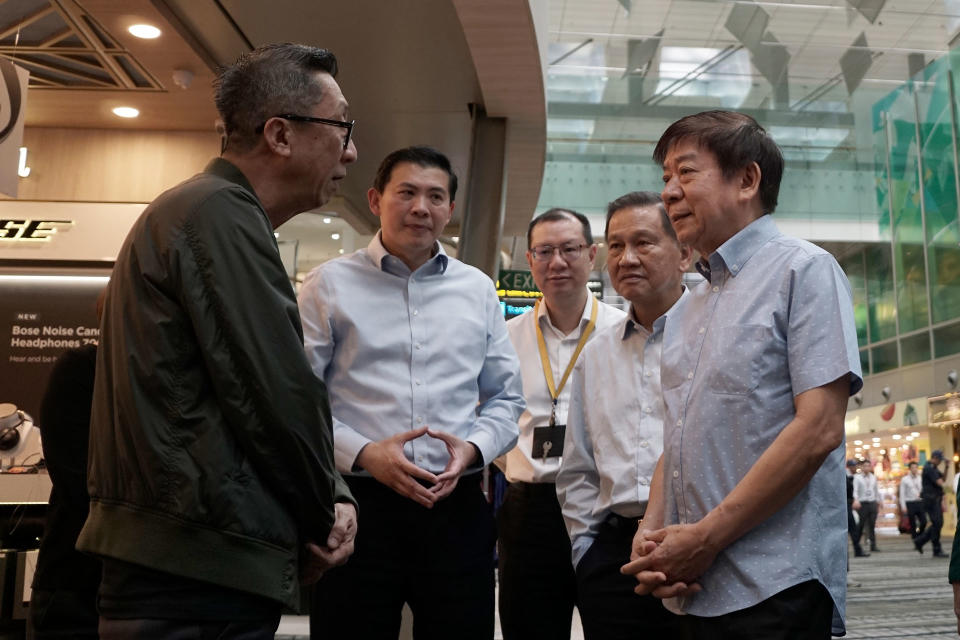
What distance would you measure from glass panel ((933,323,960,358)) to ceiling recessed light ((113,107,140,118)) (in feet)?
57.6

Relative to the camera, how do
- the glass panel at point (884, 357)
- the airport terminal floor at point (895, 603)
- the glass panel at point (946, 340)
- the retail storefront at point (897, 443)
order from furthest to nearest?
the glass panel at point (884, 357), the retail storefront at point (897, 443), the glass panel at point (946, 340), the airport terminal floor at point (895, 603)

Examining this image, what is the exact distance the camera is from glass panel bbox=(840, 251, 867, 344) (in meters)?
20.6

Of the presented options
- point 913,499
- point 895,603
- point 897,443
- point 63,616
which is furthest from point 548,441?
point 897,443

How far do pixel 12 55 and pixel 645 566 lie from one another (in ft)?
22.8

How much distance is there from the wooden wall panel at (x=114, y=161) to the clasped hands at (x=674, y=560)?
7648mm

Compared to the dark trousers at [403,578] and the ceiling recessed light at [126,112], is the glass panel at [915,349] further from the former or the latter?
the dark trousers at [403,578]

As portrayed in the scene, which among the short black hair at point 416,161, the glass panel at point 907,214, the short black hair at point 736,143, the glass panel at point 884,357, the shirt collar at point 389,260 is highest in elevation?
the glass panel at point 907,214

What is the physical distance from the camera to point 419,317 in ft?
8.22

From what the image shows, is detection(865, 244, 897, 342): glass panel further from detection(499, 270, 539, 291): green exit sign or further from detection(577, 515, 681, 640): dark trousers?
detection(577, 515, 681, 640): dark trousers

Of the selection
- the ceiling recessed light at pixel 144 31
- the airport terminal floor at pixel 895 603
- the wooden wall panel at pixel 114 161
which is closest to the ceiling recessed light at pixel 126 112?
the wooden wall panel at pixel 114 161

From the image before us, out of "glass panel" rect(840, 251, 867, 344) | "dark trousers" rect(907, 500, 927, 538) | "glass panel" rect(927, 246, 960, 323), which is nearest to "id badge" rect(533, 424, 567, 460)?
"dark trousers" rect(907, 500, 927, 538)

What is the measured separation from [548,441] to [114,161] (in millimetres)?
7032

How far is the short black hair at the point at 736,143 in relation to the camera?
181 centimetres

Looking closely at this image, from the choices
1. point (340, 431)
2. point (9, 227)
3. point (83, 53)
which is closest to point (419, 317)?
point (340, 431)
